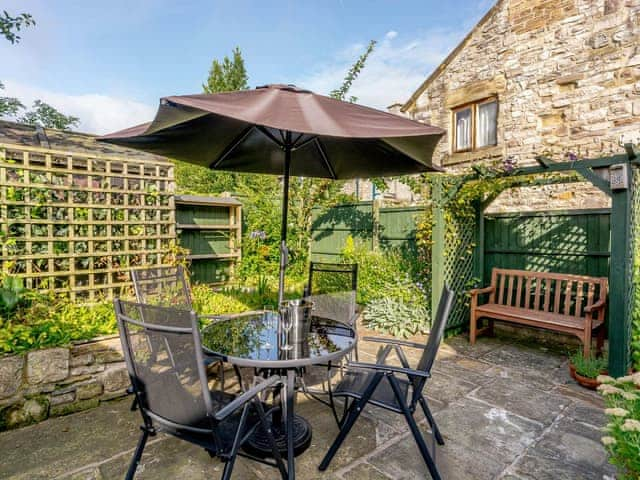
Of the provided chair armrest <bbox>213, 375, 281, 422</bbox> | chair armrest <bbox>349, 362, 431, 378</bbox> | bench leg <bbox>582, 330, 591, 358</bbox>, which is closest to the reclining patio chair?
chair armrest <bbox>213, 375, 281, 422</bbox>

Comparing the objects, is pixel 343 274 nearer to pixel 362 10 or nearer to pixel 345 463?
pixel 345 463

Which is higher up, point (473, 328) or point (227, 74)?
point (227, 74)

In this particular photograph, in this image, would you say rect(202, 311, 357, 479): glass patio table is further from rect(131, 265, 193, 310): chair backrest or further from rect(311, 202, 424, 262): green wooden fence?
rect(311, 202, 424, 262): green wooden fence

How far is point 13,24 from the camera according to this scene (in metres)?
3.80

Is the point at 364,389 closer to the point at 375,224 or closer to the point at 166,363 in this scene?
the point at 166,363

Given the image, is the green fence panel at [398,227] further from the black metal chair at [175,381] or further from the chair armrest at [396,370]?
the black metal chair at [175,381]

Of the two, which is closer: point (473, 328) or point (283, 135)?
point (283, 135)

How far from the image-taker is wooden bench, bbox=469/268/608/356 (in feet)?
11.8

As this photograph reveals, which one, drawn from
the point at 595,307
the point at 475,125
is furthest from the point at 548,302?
the point at 475,125

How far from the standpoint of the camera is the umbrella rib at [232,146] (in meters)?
2.87

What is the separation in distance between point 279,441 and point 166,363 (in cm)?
103

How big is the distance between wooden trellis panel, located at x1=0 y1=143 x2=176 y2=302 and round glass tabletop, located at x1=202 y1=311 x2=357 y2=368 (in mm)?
2062

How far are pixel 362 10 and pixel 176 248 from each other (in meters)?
5.66

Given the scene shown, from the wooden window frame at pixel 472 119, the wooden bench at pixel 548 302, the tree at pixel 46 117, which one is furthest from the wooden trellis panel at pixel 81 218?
the tree at pixel 46 117
